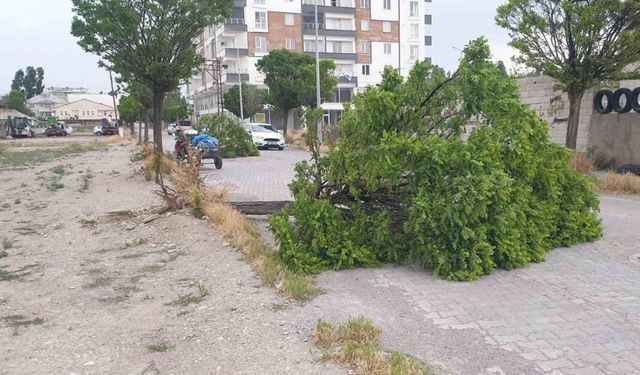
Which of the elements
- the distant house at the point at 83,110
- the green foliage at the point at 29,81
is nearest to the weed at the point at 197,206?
the distant house at the point at 83,110

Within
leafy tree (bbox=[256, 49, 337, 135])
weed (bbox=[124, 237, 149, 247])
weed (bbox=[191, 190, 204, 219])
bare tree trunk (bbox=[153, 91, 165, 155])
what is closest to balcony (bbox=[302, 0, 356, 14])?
leafy tree (bbox=[256, 49, 337, 135])

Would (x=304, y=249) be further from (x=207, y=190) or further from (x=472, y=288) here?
(x=207, y=190)

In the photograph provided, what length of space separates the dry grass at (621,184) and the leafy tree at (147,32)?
1058 cm

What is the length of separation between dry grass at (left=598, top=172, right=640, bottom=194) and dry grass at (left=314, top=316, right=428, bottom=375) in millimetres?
8878

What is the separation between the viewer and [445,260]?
564cm

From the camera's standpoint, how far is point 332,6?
64.9 m

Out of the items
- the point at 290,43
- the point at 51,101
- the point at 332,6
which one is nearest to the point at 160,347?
the point at 290,43

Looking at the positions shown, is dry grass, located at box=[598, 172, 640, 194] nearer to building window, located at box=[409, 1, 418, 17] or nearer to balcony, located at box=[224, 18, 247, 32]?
balcony, located at box=[224, 18, 247, 32]

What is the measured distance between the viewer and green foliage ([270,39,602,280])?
5.66 m

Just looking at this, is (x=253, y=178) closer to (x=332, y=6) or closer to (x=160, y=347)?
(x=160, y=347)

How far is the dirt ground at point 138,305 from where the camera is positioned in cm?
401

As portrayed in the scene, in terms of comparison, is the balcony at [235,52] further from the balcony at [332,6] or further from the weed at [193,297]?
the weed at [193,297]

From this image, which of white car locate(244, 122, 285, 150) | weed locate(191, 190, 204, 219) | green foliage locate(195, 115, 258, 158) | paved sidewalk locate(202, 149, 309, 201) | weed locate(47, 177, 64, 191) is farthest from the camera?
white car locate(244, 122, 285, 150)

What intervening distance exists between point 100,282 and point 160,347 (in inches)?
90.5
